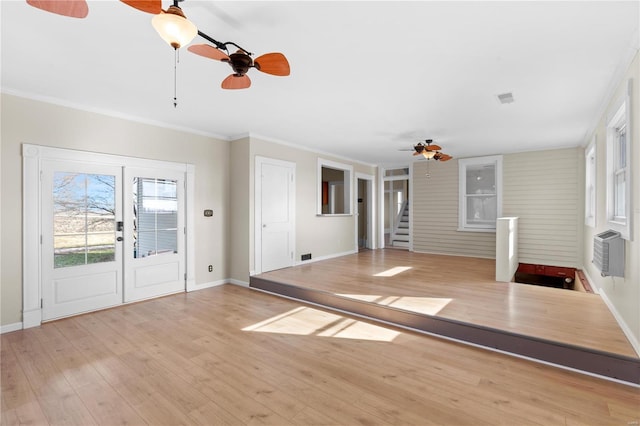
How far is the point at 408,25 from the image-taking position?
241 centimetres

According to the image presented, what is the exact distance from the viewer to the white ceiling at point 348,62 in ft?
7.47

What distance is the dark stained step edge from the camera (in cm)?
→ 257

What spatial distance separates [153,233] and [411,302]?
387 cm

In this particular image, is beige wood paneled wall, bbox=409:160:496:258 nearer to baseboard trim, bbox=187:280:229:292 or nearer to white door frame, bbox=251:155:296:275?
white door frame, bbox=251:155:296:275

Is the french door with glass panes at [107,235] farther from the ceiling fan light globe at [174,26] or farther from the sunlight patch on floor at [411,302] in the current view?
the ceiling fan light globe at [174,26]

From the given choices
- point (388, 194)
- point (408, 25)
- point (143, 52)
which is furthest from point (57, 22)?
point (388, 194)

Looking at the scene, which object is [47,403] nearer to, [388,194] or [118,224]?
[118,224]

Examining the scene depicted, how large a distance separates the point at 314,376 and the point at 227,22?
2.86 meters

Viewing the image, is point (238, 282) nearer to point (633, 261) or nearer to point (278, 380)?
point (278, 380)

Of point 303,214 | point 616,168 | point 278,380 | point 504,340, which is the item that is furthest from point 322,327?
point 616,168

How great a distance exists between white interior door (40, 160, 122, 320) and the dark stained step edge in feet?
9.57

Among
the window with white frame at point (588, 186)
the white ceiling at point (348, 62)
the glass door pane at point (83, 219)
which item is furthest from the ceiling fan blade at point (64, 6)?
the window with white frame at point (588, 186)

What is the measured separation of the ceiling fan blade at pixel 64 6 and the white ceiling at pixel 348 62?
0.70 m

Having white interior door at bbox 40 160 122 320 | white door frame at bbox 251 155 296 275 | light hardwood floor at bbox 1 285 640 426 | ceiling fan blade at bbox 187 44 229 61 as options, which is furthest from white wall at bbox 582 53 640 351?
white interior door at bbox 40 160 122 320
